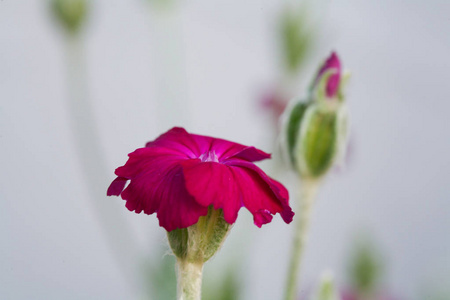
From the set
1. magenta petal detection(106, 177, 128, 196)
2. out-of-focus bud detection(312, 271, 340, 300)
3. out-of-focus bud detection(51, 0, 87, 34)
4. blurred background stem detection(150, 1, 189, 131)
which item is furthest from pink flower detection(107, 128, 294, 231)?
blurred background stem detection(150, 1, 189, 131)

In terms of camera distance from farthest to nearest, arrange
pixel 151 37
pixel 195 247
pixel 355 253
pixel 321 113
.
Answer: pixel 151 37, pixel 355 253, pixel 321 113, pixel 195 247

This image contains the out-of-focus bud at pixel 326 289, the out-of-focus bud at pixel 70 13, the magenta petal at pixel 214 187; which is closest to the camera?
the magenta petal at pixel 214 187

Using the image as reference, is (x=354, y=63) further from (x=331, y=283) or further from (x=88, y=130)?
(x=331, y=283)

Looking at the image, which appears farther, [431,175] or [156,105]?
[431,175]

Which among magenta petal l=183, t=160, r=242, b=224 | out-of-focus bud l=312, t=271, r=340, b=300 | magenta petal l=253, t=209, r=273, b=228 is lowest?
out-of-focus bud l=312, t=271, r=340, b=300

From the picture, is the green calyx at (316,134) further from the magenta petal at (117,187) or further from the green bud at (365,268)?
the green bud at (365,268)

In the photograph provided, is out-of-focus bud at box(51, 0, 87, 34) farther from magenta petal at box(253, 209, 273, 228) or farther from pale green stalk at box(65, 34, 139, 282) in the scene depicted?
magenta petal at box(253, 209, 273, 228)

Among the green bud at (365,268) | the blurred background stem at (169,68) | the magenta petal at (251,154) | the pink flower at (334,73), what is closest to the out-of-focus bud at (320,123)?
the pink flower at (334,73)

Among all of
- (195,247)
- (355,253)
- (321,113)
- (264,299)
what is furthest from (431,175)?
(195,247)
